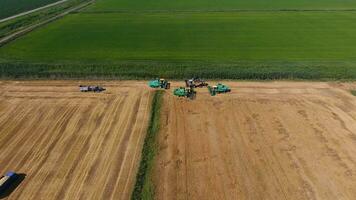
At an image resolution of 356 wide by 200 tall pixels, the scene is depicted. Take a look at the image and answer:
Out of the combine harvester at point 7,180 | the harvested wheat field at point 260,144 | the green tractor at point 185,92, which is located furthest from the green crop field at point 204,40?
the combine harvester at point 7,180

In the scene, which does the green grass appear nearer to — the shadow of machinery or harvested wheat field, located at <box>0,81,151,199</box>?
harvested wheat field, located at <box>0,81,151,199</box>

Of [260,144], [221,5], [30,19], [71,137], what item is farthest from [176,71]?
[221,5]

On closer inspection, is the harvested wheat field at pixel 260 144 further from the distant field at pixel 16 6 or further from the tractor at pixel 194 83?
the distant field at pixel 16 6

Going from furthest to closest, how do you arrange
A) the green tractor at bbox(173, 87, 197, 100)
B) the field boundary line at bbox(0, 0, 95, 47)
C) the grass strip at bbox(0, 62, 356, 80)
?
the field boundary line at bbox(0, 0, 95, 47) → the grass strip at bbox(0, 62, 356, 80) → the green tractor at bbox(173, 87, 197, 100)

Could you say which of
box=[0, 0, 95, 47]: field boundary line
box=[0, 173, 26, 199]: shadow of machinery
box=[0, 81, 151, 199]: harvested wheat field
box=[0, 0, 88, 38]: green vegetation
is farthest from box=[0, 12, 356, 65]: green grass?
box=[0, 173, 26, 199]: shadow of machinery

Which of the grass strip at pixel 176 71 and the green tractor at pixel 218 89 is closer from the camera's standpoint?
the green tractor at pixel 218 89

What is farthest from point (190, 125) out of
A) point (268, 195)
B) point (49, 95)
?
point (49, 95)
